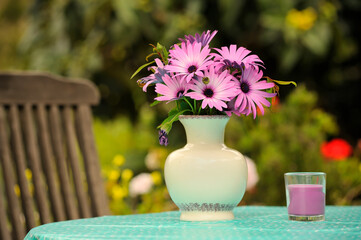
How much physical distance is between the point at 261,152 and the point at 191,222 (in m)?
2.22

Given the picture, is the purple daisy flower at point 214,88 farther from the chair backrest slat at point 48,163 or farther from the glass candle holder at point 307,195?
the chair backrest slat at point 48,163

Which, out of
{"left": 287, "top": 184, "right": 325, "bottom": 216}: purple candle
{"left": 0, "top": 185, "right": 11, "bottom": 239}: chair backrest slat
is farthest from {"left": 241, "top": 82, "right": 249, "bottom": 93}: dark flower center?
{"left": 0, "top": 185, "right": 11, "bottom": 239}: chair backrest slat

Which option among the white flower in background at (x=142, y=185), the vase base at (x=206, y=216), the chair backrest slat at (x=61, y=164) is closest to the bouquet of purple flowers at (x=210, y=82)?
the vase base at (x=206, y=216)

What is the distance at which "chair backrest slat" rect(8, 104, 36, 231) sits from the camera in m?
1.93

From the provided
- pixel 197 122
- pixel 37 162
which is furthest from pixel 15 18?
pixel 197 122

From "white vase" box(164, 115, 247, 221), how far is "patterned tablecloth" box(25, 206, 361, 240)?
0.13 feet

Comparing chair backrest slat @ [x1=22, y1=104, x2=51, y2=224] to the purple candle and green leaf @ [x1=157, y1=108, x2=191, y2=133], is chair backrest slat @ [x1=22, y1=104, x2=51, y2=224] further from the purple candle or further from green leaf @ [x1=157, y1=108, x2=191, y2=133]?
the purple candle

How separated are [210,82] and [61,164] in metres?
0.85

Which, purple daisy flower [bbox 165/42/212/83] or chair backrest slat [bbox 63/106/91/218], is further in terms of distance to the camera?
chair backrest slat [bbox 63/106/91/218]

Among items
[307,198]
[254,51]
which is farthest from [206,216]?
[254,51]

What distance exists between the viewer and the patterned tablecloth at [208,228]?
1209mm

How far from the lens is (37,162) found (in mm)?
2020

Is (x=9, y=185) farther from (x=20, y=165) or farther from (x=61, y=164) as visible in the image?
(x=61, y=164)

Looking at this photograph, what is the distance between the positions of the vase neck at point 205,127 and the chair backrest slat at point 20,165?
2.30ft
